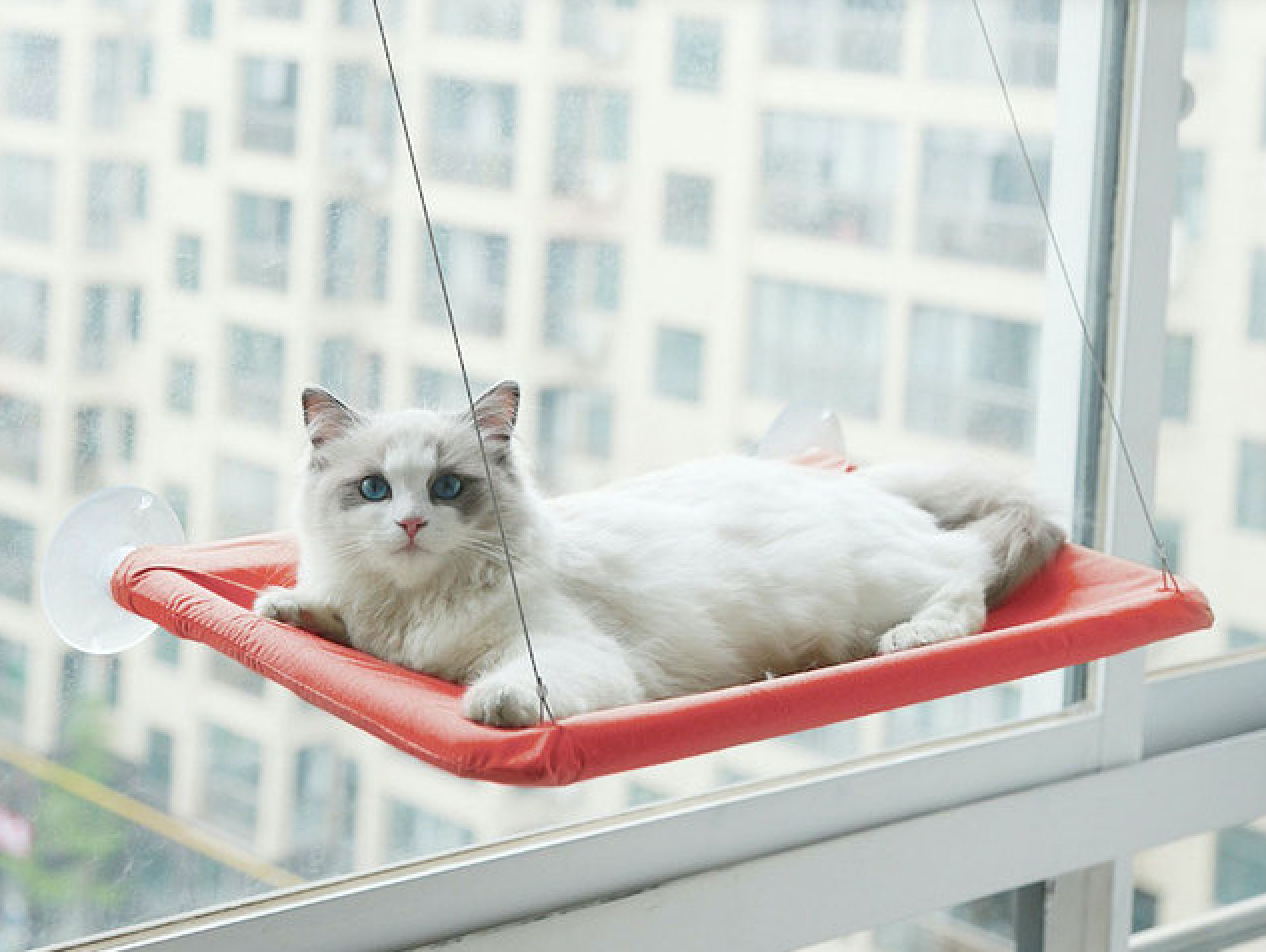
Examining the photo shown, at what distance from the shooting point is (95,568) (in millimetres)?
1618

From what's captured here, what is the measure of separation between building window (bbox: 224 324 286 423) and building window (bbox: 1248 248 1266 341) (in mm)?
1779

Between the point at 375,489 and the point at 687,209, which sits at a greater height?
the point at 687,209

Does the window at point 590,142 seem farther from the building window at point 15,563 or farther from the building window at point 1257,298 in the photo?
the building window at point 1257,298

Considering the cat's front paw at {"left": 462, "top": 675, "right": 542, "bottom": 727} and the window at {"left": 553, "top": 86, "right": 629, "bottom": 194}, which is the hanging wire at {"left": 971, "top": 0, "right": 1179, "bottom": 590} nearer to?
the window at {"left": 553, "top": 86, "right": 629, "bottom": 194}

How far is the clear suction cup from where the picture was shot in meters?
1.61

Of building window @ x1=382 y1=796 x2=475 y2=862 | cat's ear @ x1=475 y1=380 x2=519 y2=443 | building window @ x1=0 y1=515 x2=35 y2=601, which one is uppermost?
cat's ear @ x1=475 y1=380 x2=519 y2=443

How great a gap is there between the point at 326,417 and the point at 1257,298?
2.03m

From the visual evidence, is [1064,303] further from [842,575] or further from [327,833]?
[327,833]

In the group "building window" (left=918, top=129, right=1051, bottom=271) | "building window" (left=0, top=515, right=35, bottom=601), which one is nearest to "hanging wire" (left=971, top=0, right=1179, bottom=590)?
"building window" (left=918, top=129, right=1051, bottom=271)

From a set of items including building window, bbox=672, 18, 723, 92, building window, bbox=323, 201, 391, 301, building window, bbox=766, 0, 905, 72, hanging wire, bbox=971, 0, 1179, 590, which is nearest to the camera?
hanging wire, bbox=971, 0, 1179, 590

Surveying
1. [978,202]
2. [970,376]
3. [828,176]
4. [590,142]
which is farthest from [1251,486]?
[590,142]

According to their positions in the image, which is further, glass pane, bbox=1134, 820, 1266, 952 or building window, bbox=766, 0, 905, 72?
glass pane, bbox=1134, 820, 1266, 952

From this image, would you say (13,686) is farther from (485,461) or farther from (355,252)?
(485,461)

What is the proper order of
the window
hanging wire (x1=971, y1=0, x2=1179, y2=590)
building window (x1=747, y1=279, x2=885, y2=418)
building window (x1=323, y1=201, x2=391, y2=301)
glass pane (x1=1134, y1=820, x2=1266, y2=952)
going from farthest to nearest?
1. glass pane (x1=1134, y1=820, x2=1266, y2=952)
2. building window (x1=747, y1=279, x2=885, y2=418)
3. the window
4. building window (x1=323, y1=201, x2=391, y2=301)
5. hanging wire (x1=971, y1=0, x2=1179, y2=590)
